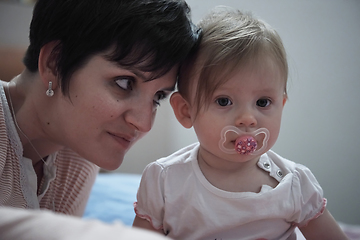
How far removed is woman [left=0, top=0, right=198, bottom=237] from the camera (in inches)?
34.3

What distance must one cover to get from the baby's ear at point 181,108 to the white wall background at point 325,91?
3.45 ft

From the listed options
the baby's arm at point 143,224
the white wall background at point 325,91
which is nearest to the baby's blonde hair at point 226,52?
the baby's arm at point 143,224

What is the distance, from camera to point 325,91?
6.24ft

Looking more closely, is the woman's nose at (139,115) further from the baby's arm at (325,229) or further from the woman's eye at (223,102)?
the baby's arm at (325,229)

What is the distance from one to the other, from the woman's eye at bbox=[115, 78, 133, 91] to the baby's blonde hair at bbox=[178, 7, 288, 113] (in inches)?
5.4

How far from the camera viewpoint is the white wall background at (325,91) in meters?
1.83

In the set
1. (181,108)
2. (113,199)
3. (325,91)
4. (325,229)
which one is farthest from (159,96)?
(325,91)

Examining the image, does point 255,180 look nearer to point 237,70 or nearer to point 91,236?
point 237,70

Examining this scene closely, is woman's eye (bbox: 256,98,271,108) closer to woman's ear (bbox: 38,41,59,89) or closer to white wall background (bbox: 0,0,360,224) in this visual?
woman's ear (bbox: 38,41,59,89)

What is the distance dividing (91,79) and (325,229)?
696 millimetres

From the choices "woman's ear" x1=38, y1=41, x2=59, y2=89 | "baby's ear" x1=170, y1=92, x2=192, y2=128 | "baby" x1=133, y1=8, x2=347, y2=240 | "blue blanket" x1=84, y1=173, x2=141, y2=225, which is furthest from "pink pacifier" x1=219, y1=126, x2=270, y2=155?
"blue blanket" x1=84, y1=173, x2=141, y2=225

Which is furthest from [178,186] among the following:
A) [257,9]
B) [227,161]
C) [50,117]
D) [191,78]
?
[257,9]

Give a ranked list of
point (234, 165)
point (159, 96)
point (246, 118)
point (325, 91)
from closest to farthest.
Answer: point (246, 118) → point (234, 165) → point (159, 96) → point (325, 91)

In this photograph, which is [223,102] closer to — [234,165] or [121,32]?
[234,165]
